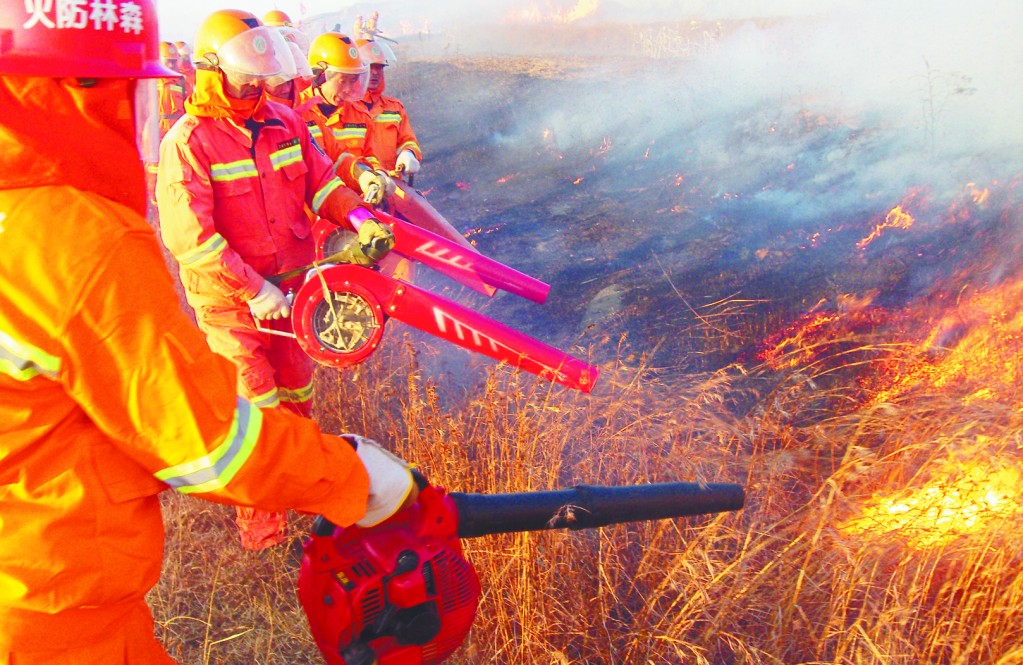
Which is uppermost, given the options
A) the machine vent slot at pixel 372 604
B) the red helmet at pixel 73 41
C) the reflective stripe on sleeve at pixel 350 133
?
the red helmet at pixel 73 41

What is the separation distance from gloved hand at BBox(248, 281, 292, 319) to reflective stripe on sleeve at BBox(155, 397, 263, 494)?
2.05 m

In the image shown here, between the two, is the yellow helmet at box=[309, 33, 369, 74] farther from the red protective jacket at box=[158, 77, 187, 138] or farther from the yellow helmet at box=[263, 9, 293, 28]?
the red protective jacket at box=[158, 77, 187, 138]

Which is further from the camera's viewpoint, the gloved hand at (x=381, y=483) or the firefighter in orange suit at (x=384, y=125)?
the firefighter in orange suit at (x=384, y=125)

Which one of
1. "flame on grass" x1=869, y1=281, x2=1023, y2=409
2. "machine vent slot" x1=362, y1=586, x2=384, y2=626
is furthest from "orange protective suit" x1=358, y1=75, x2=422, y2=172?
"machine vent slot" x1=362, y1=586, x2=384, y2=626

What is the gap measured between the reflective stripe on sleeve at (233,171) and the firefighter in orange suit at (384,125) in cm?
265

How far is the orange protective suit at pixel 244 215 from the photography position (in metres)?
3.36

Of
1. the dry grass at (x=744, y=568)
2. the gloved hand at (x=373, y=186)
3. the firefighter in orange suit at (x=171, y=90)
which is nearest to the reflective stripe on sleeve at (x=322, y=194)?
the gloved hand at (x=373, y=186)

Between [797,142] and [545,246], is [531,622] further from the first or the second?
[797,142]

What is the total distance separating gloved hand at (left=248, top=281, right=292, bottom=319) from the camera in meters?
3.42

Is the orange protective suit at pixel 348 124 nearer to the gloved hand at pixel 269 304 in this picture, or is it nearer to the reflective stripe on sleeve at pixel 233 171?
the reflective stripe on sleeve at pixel 233 171

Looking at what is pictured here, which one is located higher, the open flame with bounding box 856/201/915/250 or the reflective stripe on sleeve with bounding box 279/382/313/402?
the open flame with bounding box 856/201/915/250

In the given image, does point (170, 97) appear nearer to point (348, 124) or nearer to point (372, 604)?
point (348, 124)

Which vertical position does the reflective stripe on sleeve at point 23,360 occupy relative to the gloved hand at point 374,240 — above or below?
above

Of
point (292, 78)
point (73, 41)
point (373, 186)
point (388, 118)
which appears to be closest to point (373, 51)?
point (388, 118)
